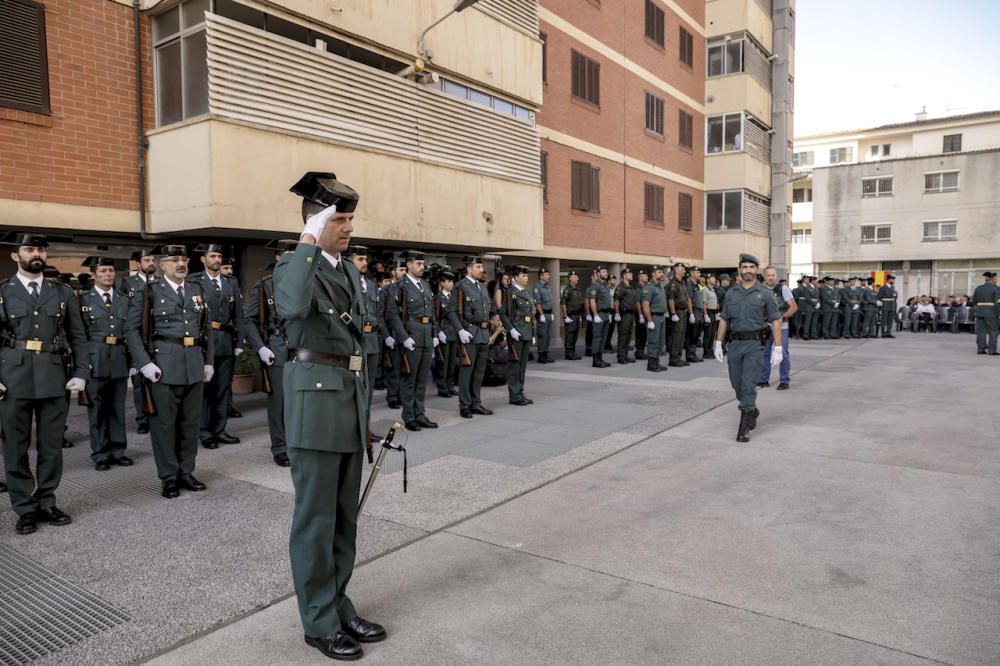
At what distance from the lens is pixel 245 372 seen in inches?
425

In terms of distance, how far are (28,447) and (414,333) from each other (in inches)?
177

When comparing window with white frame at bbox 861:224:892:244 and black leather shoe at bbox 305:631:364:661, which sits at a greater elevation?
window with white frame at bbox 861:224:892:244

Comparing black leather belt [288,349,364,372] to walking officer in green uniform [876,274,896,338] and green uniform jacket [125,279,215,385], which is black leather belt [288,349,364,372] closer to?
green uniform jacket [125,279,215,385]

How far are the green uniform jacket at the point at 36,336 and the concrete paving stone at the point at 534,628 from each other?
302cm

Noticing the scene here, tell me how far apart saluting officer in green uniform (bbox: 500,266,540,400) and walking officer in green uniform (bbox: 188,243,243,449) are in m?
3.96

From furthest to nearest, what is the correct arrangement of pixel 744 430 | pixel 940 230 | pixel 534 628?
pixel 940 230, pixel 744 430, pixel 534 628

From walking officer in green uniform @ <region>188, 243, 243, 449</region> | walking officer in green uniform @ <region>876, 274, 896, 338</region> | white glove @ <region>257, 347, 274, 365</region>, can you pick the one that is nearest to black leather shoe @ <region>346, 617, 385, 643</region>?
white glove @ <region>257, 347, 274, 365</region>

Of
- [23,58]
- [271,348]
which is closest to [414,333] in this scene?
[271,348]

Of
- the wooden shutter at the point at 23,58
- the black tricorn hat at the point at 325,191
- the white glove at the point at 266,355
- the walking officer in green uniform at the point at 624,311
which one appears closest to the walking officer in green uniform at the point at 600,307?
the walking officer in green uniform at the point at 624,311

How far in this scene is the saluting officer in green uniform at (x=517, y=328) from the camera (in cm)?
1032

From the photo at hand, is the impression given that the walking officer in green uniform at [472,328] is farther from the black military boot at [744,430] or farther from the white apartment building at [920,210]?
the white apartment building at [920,210]

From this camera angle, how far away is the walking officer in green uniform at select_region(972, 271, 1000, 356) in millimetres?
17531

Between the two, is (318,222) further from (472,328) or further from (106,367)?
(472,328)

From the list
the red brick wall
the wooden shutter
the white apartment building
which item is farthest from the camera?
the white apartment building
